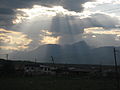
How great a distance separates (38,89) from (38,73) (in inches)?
1954

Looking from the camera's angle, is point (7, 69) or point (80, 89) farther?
point (7, 69)

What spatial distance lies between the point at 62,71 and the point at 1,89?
175ft

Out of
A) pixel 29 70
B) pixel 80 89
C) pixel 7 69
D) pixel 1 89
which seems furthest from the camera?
pixel 29 70

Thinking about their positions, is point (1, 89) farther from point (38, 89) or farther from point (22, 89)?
point (38, 89)

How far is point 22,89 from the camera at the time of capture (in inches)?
1302

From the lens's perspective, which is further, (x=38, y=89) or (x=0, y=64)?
(x=0, y=64)

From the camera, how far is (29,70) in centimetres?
8256

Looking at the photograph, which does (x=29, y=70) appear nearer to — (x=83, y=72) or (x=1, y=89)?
(x=83, y=72)

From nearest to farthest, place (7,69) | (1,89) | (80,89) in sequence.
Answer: (1,89) → (80,89) → (7,69)

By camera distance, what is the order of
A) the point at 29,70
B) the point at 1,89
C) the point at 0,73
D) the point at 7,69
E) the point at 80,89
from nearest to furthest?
the point at 1,89 < the point at 80,89 < the point at 0,73 < the point at 7,69 < the point at 29,70

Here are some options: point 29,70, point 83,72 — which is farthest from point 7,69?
point 83,72

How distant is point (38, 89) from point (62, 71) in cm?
5110

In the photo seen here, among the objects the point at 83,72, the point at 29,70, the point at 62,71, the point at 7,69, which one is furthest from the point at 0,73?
the point at 83,72

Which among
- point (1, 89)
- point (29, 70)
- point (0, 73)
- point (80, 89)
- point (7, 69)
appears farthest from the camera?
point (29, 70)
